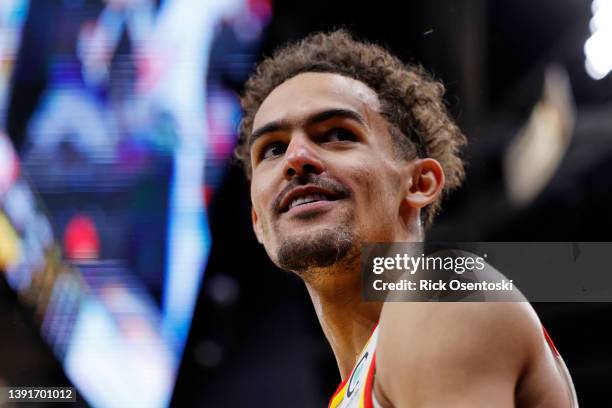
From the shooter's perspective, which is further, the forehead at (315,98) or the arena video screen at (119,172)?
the arena video screen at (119,172)

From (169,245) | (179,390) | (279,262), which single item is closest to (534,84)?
(169,245)

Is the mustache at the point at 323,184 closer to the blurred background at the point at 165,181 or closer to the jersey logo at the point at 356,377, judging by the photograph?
the jersey logo at the point at 356,377

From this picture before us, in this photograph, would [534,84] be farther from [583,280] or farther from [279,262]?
[279,262]

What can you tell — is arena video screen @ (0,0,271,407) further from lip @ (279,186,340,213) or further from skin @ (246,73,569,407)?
lip @ (279,186,340,213)

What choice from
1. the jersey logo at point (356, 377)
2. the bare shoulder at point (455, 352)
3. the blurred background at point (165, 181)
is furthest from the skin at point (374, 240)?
the blurred background at point (165, 181)

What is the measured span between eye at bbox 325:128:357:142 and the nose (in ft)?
0.15

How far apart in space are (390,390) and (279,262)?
423mm

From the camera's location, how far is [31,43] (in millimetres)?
3207

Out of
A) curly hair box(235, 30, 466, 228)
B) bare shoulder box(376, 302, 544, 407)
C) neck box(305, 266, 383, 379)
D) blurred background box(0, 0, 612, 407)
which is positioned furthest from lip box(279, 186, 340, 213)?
blurred background box(0, 0, 612, 407)

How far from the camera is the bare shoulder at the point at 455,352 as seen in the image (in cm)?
87

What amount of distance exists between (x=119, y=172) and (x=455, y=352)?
7.94ft

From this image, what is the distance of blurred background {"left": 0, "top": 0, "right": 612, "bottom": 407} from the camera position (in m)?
3.00

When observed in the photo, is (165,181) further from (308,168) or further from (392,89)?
(308,168)

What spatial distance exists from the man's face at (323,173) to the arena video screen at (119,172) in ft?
5.02
